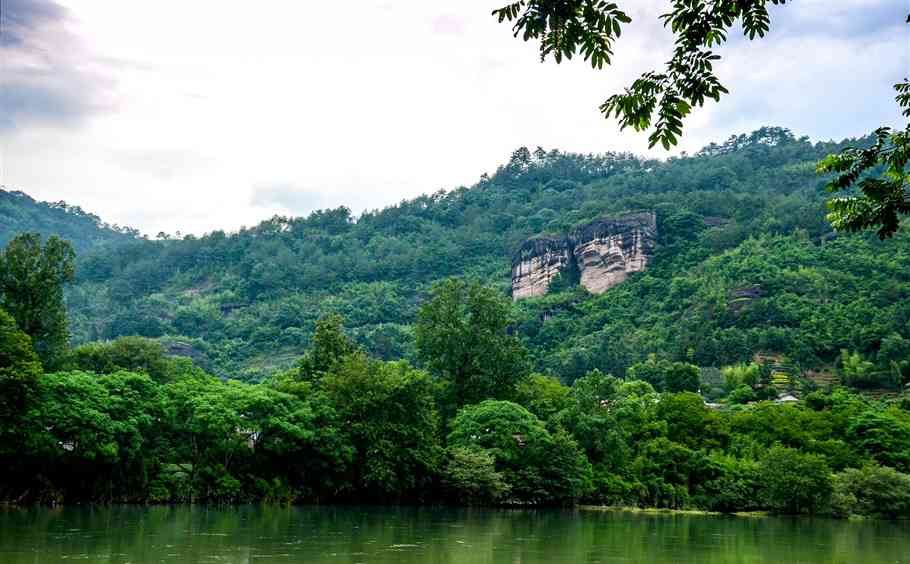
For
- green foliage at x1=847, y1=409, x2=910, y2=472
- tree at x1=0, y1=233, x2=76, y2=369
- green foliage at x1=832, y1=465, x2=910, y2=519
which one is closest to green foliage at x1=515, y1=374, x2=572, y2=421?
green foliage at x1=832, y1=465, x2=910, y2=519

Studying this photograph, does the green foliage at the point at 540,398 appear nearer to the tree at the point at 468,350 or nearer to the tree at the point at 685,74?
the tree at the point at 468,350

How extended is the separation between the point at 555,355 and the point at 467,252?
70509 mm

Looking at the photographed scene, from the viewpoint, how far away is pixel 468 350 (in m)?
58.5

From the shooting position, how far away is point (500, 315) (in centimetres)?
6075

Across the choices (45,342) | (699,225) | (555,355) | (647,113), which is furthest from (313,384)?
(699,225)

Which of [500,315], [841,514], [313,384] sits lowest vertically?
[841,514]

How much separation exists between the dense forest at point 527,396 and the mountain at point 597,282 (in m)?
0.48

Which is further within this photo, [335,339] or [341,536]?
[335,339]

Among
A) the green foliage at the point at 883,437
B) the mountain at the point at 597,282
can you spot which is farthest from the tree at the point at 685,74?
the mountain at the point at 597,282

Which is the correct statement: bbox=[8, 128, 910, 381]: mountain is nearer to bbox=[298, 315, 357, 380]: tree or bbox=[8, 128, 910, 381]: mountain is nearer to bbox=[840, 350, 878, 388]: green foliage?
bbox=[840, 350, 878, 388]: green foliage

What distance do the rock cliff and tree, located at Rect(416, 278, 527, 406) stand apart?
85.0 meters

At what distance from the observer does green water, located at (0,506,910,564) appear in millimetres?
20219

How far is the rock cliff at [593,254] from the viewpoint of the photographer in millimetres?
143750

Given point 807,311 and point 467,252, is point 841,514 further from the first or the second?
point 467,252
